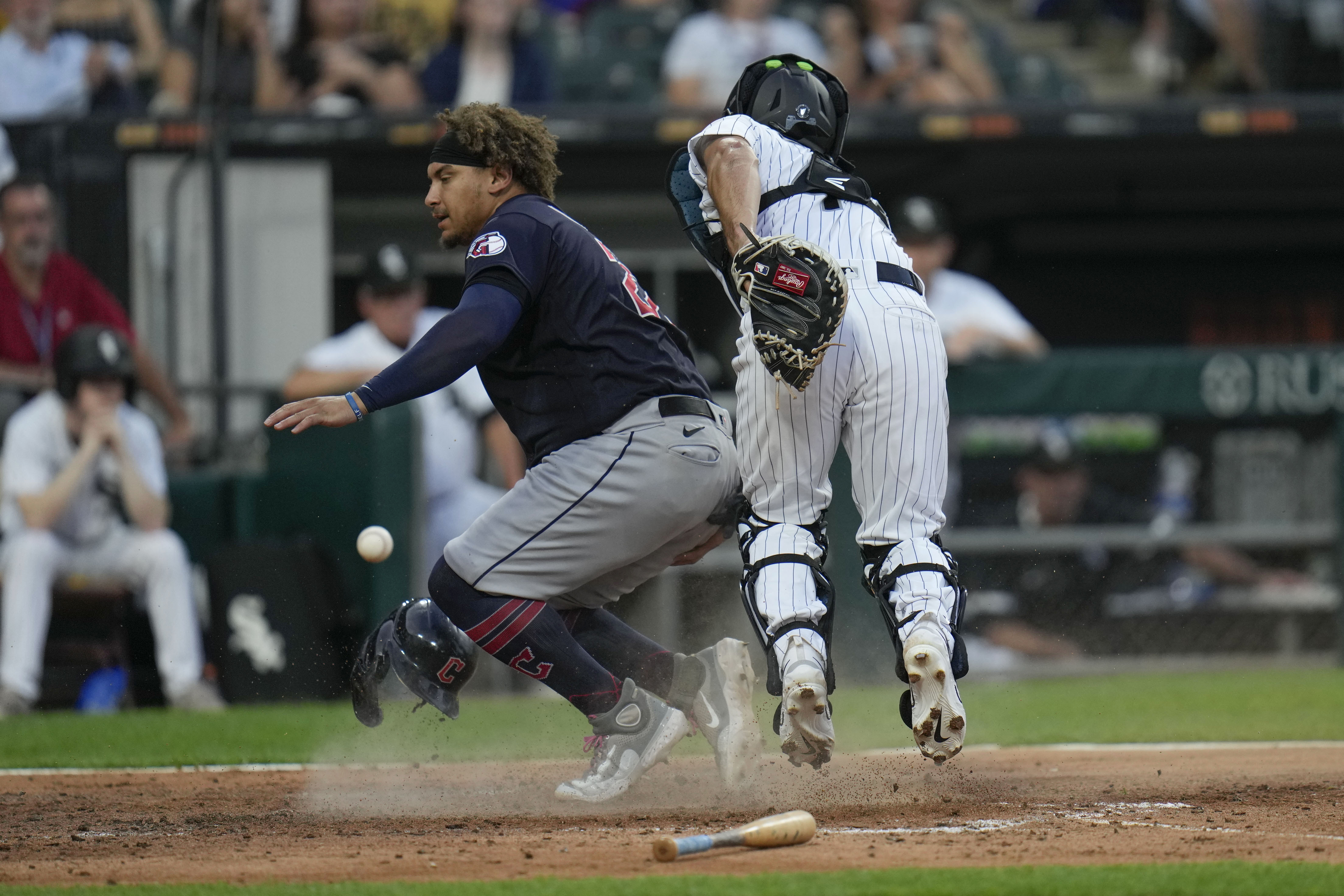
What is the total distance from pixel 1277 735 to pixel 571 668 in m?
2.51

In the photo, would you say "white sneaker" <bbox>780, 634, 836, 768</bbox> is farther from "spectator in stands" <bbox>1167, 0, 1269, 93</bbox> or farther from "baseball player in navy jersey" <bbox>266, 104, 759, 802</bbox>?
"spectator in stands" <bbox>1167, 0, 1269, 93</bbox>

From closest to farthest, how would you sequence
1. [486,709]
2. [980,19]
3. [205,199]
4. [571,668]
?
[571,668]
[486,709]
[205,199]
[980,19]

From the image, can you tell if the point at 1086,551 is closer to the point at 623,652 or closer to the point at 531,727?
the point at 531,727

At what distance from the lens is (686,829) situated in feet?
11.3

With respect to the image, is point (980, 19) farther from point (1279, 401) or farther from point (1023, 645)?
point (1023, 645)

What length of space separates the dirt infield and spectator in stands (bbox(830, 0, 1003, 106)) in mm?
4855

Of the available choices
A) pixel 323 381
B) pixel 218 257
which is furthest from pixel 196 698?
pixel 218 257

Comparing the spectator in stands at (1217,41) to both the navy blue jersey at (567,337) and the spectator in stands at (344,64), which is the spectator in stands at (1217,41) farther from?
the navy blue jersey at (567,337)

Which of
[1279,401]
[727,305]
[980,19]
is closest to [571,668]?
[1279,401]

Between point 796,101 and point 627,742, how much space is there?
1551 millimetres

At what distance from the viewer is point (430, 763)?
4.92 m

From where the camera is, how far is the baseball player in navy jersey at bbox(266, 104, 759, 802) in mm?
3777

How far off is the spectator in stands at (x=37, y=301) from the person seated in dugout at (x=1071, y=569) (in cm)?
369

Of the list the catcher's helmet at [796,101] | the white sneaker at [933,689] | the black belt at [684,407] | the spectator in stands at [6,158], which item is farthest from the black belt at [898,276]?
the spectator in stands at [6,158]
